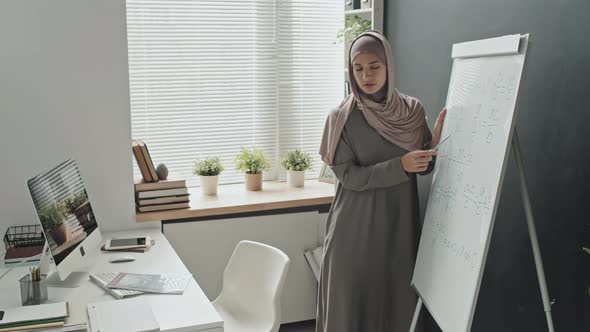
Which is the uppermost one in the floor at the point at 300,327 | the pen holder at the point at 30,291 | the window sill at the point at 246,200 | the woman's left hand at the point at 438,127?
the woman's left hand at the point at 438,127

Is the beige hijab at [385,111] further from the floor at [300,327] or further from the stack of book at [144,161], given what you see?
the floor at [300,327]

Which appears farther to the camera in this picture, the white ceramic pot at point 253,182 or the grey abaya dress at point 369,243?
the white ceramic pot at point 253,182

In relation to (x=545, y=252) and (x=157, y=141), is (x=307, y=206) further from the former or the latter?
(x=545, y=252)

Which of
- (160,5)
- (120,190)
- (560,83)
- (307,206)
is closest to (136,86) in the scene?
(160,5)

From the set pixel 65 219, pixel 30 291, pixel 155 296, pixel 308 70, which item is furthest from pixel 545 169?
pixel 308 70

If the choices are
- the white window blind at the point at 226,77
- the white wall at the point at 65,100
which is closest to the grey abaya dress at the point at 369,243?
the white wall at the point at 65,100

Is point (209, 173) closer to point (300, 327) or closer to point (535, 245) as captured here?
point (300, 327)

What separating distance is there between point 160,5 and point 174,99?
0.55 metres

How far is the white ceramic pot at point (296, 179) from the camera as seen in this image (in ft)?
13.0

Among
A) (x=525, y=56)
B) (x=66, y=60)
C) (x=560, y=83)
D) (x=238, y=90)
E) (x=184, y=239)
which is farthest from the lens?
(x=238, y=90)

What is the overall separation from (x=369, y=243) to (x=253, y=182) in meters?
1.22

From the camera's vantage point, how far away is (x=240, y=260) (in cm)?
291

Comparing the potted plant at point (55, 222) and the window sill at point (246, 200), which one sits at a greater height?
the potted plant at point (55, 222)

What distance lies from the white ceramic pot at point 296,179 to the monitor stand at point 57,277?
160cm
